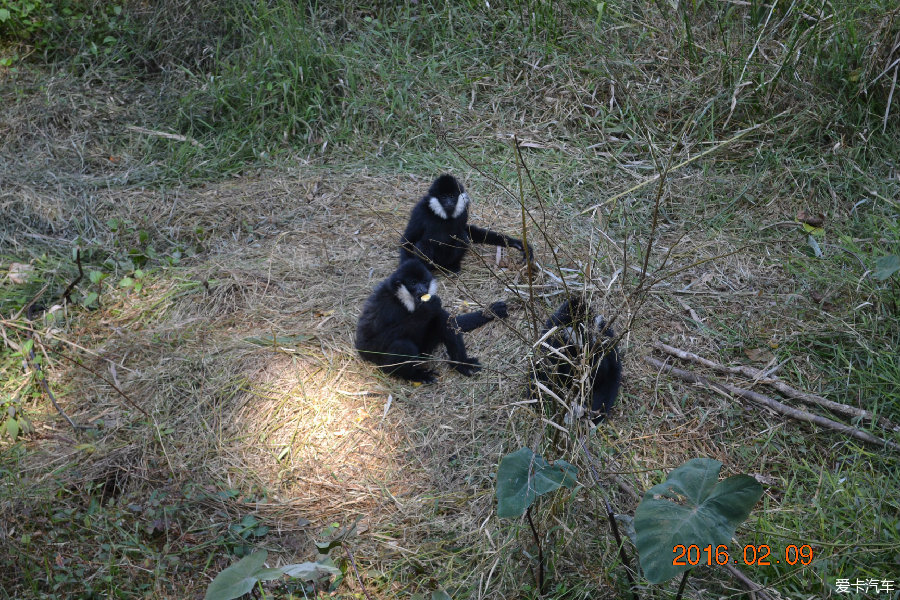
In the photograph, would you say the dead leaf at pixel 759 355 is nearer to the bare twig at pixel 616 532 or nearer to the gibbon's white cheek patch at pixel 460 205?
the bare twig at pixel 616 532

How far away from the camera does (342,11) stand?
7.79 meters

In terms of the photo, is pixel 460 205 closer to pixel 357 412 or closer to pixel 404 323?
pixel 404 323

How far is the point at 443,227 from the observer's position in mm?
5238

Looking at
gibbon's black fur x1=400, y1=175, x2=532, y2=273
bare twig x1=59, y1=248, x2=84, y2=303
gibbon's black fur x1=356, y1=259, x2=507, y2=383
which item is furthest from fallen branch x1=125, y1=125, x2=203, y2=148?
gibbon's black fur x1=356, y1=259, x2=507, y2=383

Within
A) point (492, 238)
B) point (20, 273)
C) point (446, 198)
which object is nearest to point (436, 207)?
point (446, 198)

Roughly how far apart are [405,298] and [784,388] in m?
2.38

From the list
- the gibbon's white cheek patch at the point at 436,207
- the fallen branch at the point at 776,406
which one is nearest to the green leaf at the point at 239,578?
the fallen branch at the point at 776,406

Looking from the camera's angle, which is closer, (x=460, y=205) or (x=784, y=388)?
(x=784, y=388)

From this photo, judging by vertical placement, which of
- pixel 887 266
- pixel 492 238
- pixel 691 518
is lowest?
pixel 492 238

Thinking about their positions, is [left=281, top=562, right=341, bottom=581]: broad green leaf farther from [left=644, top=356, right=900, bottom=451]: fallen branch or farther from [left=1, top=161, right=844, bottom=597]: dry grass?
[left=644, top=356, right=900, bottom=451]: fallen branch

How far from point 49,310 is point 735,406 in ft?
15.5

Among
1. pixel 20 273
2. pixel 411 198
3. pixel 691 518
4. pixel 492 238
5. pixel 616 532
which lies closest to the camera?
pixel 691 518

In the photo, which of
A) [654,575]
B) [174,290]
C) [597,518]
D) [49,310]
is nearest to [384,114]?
[174,290]

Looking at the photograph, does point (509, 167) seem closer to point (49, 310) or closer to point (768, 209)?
point (768, 209)
